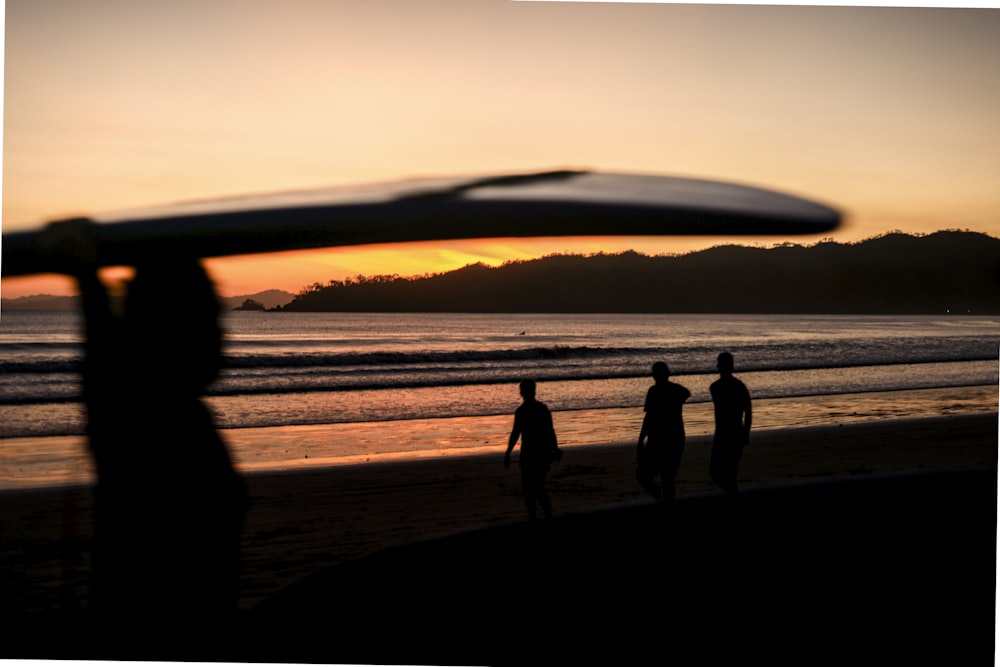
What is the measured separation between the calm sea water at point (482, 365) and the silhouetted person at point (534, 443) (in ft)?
8.05

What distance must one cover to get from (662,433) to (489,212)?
2.23m

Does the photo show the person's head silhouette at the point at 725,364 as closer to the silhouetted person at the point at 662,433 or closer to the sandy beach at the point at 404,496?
the silhouetted person at the point at 662,433

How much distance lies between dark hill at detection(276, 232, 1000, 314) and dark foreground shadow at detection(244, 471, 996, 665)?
139cm

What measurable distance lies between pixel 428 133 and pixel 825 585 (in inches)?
114

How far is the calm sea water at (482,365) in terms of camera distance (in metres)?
11.2

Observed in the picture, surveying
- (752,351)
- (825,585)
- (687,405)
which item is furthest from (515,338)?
(825,585)

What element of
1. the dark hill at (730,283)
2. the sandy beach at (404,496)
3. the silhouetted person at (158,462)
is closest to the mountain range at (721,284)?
the dark hill at (730,283)

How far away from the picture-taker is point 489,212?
3.76 meters

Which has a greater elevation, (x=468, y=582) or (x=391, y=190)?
(x=391, y=190)

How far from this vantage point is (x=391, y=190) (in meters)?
3.80

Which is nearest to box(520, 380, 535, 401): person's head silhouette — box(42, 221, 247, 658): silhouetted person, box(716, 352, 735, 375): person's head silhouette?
box(716, 352, 735, 375): person's head silhouette

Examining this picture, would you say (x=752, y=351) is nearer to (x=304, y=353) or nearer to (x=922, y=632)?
(x=304, y=353)

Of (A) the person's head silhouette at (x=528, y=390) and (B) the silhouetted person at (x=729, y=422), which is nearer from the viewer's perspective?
(A) the person's head silhouette at (x=528, y=390)

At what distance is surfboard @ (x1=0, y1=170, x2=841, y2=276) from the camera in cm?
345
